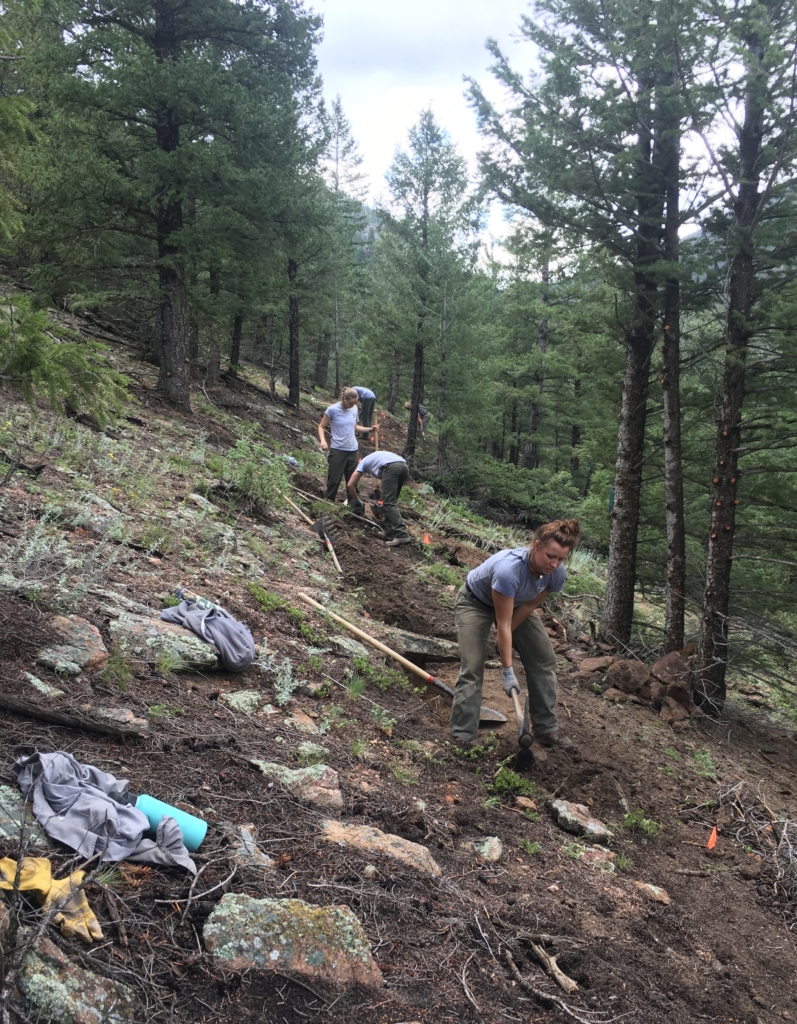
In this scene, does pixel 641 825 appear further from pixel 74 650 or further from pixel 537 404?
pixel 537 404

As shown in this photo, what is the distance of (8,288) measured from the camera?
14.7 metres

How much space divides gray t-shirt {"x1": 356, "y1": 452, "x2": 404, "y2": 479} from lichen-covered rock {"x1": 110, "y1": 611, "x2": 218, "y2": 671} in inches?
245

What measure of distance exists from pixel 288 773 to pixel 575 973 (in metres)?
1.68

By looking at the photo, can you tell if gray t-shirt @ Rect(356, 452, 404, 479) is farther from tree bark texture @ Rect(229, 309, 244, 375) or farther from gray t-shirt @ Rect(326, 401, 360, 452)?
tree bark texture @ Rect(229, 309, 244, 375)

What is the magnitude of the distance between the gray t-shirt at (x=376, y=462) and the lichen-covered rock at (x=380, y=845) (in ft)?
25.1

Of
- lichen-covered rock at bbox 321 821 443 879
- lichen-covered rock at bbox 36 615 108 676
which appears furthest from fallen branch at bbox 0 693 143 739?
lichen-covered rock at bbox 321 821 443 879

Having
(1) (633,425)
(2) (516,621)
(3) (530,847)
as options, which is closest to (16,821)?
(3) (530,847)

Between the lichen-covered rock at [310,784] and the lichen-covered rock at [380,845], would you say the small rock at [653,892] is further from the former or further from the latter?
the lichen-covered rock at [310,784]

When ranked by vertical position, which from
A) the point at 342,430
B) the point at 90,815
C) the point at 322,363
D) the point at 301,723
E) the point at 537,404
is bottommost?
the point at 301,723

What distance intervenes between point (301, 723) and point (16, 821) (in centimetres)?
226

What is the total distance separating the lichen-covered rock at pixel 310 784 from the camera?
11.3ft

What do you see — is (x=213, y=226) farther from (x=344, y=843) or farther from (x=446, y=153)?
(x=344, y=843)

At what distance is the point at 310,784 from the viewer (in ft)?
11.7

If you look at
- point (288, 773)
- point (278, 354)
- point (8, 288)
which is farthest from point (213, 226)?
point (278, 354)
